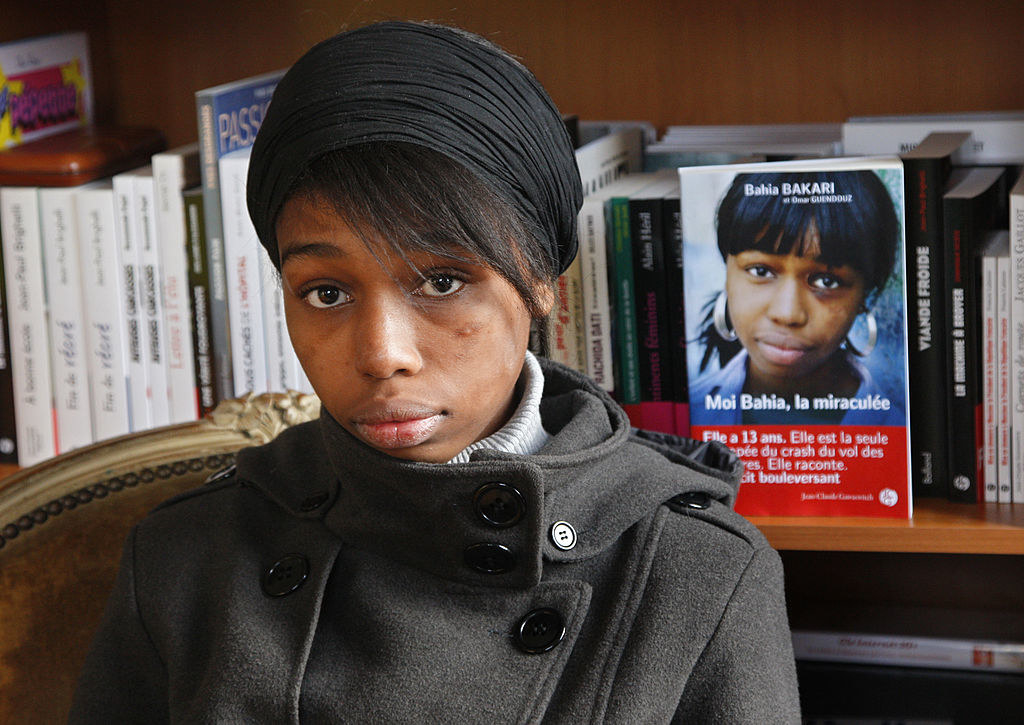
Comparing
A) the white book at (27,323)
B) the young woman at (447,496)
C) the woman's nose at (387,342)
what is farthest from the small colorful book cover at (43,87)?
the woman's nose at (387,342)

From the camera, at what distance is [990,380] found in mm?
945

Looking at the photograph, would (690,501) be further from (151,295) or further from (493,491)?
(151,295)

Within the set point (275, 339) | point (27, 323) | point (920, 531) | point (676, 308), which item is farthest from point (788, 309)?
point (27, 323)

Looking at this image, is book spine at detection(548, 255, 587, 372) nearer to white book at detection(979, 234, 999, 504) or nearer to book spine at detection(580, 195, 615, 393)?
book spine at detection(580, 195, 615, 393)

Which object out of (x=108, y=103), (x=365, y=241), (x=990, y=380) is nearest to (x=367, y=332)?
(x=365, y=241)

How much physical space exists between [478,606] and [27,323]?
691 millimetres

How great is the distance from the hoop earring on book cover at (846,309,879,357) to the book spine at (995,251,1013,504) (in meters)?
0.11

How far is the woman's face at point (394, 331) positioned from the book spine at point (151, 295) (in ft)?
1.63

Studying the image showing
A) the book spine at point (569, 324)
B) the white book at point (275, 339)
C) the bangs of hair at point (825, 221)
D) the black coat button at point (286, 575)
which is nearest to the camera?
the black coat button at point (286, 575)

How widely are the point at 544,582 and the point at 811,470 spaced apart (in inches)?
13.5

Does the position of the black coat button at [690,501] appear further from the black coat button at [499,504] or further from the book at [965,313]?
the book at [965,313]

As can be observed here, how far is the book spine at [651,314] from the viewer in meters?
0.97

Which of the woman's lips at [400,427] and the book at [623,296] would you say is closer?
the woman's lips at [400,427]

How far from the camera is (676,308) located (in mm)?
986
